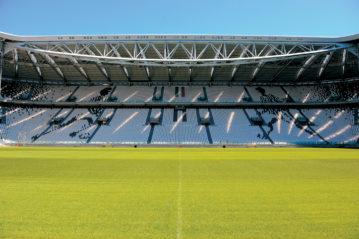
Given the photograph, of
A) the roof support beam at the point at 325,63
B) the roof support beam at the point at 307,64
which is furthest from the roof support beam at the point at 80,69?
the roof support beam at the point at 325,63

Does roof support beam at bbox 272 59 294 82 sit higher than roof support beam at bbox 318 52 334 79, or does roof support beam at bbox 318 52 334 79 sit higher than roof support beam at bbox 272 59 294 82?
roof support beam at bbox 318 52 334 79

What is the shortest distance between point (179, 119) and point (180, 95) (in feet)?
20.2

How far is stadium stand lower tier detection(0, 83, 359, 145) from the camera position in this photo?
109 ft

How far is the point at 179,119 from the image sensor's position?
37.7m

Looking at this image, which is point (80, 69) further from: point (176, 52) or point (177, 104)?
point (177, 104)

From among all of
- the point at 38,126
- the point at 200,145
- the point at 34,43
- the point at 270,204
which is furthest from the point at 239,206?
the point at 38,126

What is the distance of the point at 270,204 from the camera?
3518mm

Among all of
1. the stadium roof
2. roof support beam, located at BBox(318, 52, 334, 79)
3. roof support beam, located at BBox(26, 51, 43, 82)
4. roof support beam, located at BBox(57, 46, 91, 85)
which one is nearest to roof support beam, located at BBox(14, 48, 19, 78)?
the stadium roof

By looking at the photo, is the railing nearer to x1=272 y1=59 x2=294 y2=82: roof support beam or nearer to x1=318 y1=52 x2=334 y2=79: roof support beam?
x1=272 y1=59 x2=294 y2=82: roof support beam

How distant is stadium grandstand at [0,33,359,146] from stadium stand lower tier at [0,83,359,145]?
0.17 meters

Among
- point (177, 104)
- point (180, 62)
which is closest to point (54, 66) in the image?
point (177, 104)

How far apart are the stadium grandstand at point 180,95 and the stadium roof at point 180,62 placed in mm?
187

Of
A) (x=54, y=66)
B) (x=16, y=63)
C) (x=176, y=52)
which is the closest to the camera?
(x=176, y=52)

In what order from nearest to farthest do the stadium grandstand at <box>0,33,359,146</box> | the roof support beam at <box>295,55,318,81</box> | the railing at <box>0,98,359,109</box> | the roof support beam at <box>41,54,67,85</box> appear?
1. the stadium grandstand at <box>0,33,359,146</box>
2. the roof support beam at <box>295,55,318,81</box>
3. the roof support beam at <box>41,54,67,85</box>
4. the railing at <box>0,98,359,109</box>
